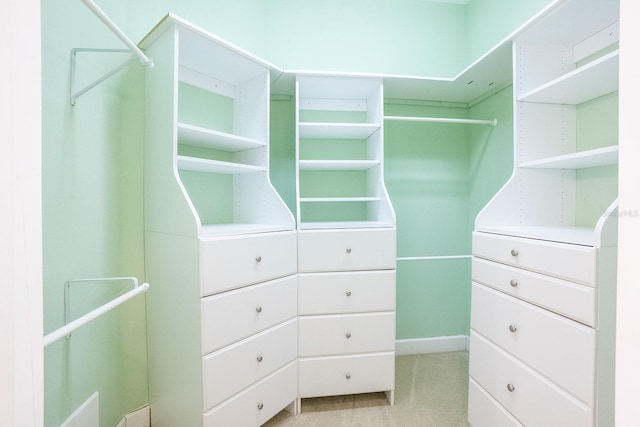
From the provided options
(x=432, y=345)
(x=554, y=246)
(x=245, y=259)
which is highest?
(x=554, y=246)

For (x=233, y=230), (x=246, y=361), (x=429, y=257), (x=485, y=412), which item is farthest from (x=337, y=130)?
(x=485, y=412)

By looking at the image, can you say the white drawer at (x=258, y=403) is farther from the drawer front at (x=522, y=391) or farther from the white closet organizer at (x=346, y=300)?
the drawer front at (x=522, y=391)

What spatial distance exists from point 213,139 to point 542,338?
5.76ft

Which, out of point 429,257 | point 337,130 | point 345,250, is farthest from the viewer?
point 429,257

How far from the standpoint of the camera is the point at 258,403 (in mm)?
1515

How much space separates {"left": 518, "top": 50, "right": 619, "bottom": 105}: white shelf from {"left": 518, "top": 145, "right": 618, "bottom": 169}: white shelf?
1.01 ft

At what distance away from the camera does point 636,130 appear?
41cm

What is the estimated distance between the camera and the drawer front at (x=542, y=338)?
99cm

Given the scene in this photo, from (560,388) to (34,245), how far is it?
1.55 meters

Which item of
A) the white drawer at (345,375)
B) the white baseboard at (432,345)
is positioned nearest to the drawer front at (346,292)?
the white drawer at (345,375)

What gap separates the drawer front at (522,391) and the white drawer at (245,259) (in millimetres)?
1056

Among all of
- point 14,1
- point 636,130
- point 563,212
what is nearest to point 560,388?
point 563,212

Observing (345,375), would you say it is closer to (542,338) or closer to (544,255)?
(542,338)

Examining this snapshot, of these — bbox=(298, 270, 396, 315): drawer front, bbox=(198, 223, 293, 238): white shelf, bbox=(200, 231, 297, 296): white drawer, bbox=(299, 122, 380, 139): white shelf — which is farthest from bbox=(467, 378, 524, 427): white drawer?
bbox=(299, 122, 380, 139): white shelf
